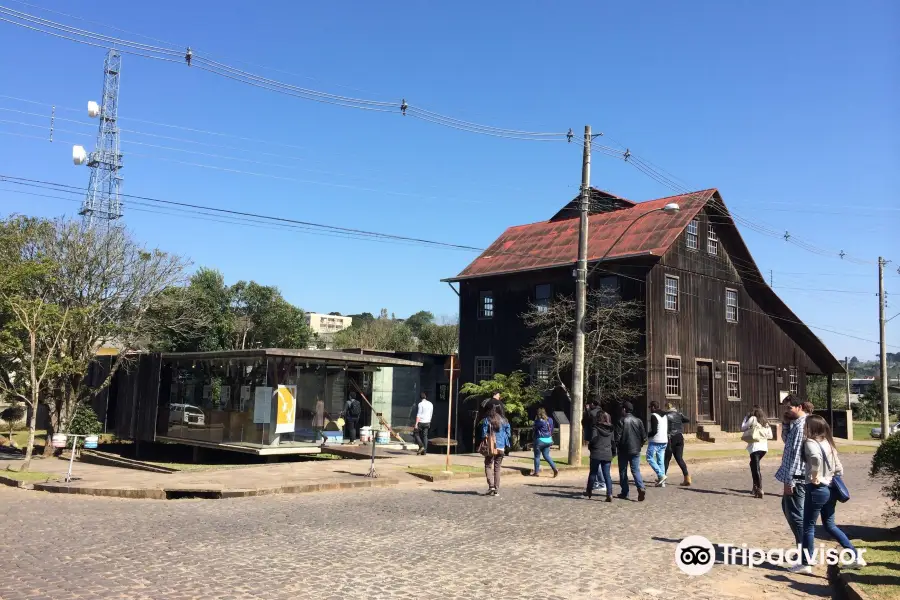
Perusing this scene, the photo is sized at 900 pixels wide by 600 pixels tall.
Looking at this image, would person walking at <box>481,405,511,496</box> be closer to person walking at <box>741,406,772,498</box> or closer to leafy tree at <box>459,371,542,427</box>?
person walking at <box>741,406,772,498</box>

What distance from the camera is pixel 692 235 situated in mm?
30719

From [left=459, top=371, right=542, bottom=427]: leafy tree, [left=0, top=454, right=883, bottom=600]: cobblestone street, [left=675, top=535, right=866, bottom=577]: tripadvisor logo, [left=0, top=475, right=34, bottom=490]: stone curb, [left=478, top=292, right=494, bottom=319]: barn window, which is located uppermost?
[left=478, top=292, right=494, bottom=319]: barn window

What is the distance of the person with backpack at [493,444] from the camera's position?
13.2 metres

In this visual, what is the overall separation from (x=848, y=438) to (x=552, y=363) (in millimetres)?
18271

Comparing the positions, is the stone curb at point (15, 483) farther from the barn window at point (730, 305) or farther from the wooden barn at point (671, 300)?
the barn window at point (730, 305)

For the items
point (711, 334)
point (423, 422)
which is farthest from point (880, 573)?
point (711, 334)

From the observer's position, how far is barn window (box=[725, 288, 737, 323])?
32688mm

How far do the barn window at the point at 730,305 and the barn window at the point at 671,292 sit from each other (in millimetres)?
4486

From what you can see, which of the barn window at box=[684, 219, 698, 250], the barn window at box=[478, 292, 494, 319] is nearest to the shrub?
the barn window at box=[684, 219, 698, 250]

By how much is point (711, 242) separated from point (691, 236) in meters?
1.76

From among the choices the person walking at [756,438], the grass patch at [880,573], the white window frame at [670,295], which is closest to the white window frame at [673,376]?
the white window frame at [670,295]

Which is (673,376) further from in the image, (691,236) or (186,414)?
(186,414)

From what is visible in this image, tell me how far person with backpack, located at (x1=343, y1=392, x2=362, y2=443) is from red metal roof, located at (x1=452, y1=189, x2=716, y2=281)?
11.7 metres

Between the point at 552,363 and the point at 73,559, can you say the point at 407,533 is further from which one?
the point at 552,363
